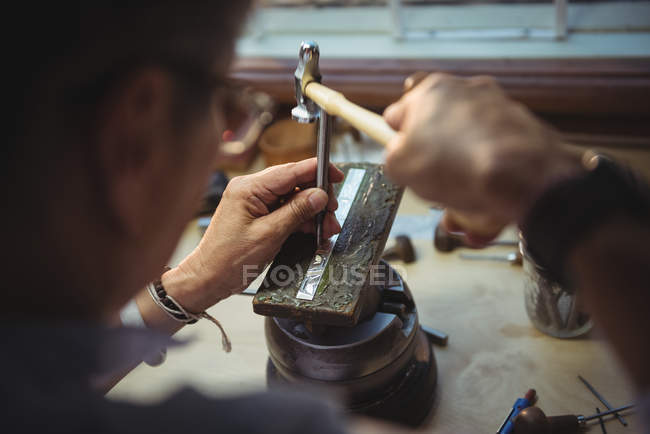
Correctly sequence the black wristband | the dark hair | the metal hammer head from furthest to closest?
the metal hammer head
the black wristband
the dark hair

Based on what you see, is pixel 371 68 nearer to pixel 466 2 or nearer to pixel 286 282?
pixel 466 2

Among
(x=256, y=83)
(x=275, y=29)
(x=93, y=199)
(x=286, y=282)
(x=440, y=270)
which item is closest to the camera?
(x=93, y=199)

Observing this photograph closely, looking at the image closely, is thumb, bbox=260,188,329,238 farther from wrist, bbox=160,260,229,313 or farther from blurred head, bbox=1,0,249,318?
blurred head, bbox=1,0,249,318

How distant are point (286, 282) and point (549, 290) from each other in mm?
459

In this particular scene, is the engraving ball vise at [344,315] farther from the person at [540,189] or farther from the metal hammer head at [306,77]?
the person at [540,189]

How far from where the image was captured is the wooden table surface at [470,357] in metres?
0.92

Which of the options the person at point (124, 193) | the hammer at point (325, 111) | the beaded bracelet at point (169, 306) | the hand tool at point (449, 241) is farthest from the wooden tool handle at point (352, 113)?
the hand tool at point (449, 241)

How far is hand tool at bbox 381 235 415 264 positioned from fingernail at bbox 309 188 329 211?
0.39m

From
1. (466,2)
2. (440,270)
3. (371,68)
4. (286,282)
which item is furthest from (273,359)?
(466,2)

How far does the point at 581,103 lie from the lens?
162 cm

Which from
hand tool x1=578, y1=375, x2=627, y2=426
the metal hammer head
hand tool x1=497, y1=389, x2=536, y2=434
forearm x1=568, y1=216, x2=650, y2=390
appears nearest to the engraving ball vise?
the metal hammer head

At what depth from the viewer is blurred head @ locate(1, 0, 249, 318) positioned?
39 centimetres

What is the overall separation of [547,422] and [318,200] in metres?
0.48

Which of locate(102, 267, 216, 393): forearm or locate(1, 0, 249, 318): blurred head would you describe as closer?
locate(1, 0, 249, 318): blurred head
